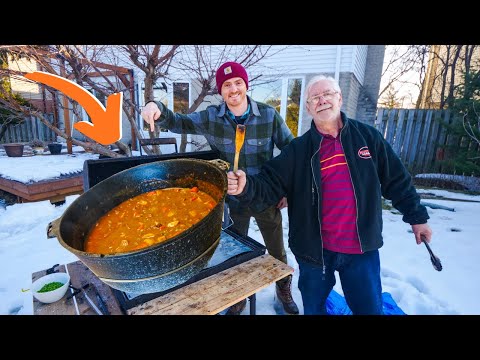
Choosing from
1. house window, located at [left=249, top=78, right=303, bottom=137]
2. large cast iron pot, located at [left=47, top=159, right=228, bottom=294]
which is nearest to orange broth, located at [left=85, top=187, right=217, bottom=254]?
large cast iron pot, located at [left=47, top=159, right=228, bottom=294]

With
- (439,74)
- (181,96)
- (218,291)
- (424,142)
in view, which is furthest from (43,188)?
(439,74)

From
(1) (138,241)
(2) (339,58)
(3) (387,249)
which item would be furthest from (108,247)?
(2) (339,58)

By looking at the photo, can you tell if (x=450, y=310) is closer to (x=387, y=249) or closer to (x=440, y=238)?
(x=387, y=249)

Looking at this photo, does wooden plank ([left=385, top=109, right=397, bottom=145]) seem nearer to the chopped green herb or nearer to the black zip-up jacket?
the black zip-up jacket

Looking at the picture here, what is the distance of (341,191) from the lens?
1.93m

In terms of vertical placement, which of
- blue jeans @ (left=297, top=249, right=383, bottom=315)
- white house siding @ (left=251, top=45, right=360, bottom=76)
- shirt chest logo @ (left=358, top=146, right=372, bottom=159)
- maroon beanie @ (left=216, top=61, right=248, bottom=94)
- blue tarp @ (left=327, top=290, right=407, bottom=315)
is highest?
white house siding @ (left=251, top=45, right=360, bottom=76)

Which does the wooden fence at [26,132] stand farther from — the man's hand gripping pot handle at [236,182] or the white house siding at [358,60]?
the man's hand gripping pot handle at [236,182]

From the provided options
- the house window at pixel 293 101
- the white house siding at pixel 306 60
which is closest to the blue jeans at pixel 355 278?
the white house siding at pixel 306 60

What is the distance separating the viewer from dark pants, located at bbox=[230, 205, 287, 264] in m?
2.70

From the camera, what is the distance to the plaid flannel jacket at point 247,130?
8.07 ft

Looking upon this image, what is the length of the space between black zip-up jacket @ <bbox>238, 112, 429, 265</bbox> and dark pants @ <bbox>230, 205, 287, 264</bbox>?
2.02 ft

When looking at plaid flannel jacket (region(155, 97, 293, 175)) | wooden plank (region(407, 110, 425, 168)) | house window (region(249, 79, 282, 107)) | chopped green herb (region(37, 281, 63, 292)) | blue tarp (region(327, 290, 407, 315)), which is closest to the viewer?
chopped green herb (region(37, 281, 63, 292))

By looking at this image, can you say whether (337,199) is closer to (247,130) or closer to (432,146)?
(247,130)

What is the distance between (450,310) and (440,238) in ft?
6.50
